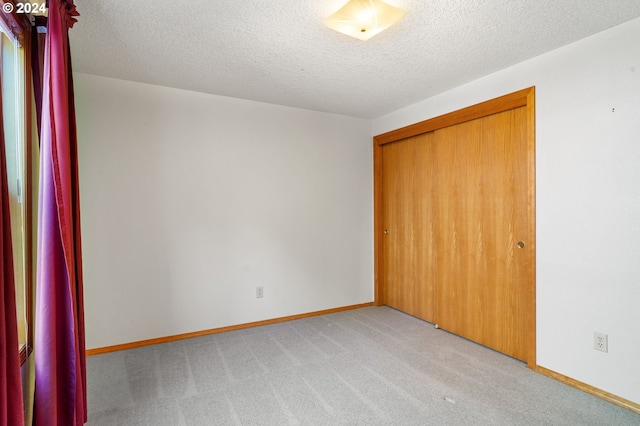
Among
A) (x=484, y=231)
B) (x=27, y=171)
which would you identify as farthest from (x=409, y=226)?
(x=27, y=171)

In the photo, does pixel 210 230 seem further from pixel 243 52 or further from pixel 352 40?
pixel 352 40

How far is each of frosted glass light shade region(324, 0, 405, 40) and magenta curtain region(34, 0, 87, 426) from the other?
144 cm

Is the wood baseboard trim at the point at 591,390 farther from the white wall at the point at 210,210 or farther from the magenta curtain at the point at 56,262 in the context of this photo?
the magenta curtain at the point at 56,262

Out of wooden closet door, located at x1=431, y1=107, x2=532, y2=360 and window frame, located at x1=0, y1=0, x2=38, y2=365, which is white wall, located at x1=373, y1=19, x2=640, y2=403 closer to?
wooden closet door, located at x1=431, y1=107, x2=532, y2=360

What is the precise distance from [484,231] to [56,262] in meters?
3.12

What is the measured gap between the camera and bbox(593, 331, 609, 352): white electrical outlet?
2.20 m

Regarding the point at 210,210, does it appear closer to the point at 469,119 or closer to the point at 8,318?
the point at 8,318

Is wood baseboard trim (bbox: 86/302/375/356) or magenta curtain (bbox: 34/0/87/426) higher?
magenta curtain (bbox: 34/0/87/426)

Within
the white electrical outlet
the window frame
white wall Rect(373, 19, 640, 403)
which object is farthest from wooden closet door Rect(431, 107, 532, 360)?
the window frame

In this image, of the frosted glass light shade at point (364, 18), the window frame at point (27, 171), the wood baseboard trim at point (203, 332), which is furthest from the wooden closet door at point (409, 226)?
the window frame at point (27, 171)

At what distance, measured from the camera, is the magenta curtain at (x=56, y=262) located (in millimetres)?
1536

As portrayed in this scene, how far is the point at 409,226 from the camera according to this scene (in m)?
3.92

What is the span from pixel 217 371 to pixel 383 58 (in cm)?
274

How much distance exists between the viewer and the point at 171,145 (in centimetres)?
325
